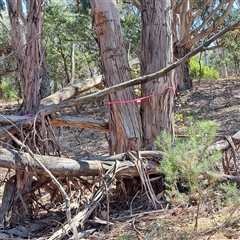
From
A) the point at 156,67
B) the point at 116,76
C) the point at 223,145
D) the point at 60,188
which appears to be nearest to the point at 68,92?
the point at 116,76

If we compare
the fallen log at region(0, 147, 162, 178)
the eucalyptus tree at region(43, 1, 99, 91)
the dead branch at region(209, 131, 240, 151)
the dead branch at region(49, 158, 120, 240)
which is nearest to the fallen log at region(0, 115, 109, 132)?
the fallen log at region(0, 147, 162, 178)

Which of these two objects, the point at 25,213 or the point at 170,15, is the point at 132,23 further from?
the point at 25,213

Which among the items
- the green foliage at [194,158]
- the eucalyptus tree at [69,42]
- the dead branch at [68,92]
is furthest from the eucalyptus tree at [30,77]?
the eucalyptus tree at [69,42]

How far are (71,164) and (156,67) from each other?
1.48 m

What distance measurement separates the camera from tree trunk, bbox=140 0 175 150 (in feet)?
13.5

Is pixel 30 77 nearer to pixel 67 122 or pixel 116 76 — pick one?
pixel 67 122

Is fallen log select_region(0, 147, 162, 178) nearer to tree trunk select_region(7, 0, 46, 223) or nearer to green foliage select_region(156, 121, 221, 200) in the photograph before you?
tree trunk select_region(7, 0, 46, 223)

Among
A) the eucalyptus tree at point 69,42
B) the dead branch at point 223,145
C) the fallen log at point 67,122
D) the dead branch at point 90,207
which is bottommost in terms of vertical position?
the dead branch at point 90,207

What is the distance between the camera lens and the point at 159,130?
4.12 metres

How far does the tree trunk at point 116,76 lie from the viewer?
403cm

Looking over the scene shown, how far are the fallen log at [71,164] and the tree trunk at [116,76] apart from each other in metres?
0.27

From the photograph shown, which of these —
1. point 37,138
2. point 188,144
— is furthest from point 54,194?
point 188,144

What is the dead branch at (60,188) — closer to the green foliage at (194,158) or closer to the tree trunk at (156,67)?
the green foliage at (194,158)

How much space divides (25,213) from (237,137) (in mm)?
2463
